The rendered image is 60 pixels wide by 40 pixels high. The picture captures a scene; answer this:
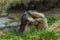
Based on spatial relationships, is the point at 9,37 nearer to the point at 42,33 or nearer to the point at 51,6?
the point at 42,33

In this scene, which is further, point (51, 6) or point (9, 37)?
point (51, 6)

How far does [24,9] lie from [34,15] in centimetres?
929

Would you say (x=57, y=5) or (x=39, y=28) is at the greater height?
(x=57, y=5)

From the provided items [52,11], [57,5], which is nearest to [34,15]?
[52,11]

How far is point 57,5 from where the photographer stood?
54.6 feet

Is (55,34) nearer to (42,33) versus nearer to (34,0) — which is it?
(42,33)

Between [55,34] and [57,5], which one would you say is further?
[57,5]

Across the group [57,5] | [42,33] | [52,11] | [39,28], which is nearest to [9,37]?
[42,33]

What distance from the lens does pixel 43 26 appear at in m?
6.61

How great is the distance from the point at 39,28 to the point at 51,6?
10.2 metres

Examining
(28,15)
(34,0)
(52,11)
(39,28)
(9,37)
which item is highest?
(34,0)

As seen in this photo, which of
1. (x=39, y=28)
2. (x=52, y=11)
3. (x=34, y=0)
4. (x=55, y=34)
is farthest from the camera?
(x=34, y=0)

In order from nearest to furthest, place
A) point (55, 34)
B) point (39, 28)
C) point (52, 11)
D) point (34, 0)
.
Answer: point (55, 34) → point (39, 28) → point (52, 11) → point (34, 0)

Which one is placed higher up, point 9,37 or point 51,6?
point 51,6
